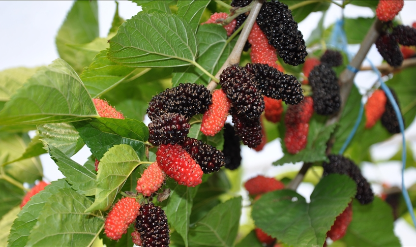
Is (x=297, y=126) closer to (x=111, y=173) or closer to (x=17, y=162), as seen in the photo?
(x=111, y=173)

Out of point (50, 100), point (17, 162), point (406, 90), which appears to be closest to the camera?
point (50, 100)

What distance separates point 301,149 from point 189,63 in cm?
40

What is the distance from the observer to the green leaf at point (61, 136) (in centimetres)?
63

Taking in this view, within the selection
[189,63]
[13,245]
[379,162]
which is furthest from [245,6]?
[379,162]

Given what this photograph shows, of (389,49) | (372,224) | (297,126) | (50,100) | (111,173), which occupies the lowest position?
(372,224)

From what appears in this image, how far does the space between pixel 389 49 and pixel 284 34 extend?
42cm

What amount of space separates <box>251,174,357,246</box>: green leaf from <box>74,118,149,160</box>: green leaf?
36 cm

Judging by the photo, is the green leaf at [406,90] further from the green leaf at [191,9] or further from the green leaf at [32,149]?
the green leaf at [32,149]

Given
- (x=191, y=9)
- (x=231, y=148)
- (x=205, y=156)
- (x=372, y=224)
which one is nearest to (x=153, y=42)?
(x=191, y=9)

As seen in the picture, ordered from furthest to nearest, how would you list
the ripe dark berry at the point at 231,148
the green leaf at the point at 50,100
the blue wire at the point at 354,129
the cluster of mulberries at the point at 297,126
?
the blue wire at the point at 354,129
the cluster of mulberries at the point at 297,126
the ripe dark berry at the point at 231,148
the green leaf at the point at 50,100

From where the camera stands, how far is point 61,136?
0.64 metres

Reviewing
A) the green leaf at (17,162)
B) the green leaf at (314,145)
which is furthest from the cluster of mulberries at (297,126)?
the green leaf at (17,162)

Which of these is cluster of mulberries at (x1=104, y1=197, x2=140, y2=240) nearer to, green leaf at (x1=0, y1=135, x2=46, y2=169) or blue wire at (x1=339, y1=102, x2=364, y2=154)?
green leaf at (x1=0, y1=135, x2=46, y2=169)

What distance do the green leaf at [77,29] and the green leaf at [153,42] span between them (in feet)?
1.60
